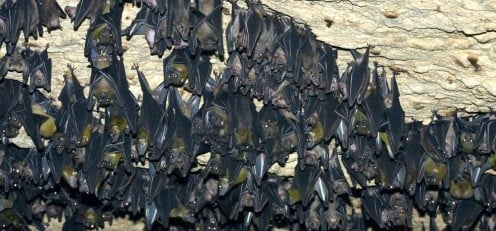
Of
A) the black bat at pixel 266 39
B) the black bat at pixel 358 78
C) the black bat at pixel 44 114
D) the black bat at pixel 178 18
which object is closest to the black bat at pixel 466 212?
the black bat at pixel 358 78

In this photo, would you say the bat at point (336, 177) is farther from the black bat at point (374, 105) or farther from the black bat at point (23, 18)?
the black bat at point (23, 18)

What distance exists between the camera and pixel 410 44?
1079 centimetres

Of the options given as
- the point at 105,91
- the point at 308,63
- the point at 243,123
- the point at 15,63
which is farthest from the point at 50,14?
the point at 308,63

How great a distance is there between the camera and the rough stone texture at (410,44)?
33.5 ft

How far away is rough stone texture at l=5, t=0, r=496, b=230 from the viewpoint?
402 inches

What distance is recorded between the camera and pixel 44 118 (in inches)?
469

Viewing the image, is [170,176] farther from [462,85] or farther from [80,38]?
[462,85]

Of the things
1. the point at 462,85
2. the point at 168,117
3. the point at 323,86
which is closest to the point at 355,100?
the point at 323,86

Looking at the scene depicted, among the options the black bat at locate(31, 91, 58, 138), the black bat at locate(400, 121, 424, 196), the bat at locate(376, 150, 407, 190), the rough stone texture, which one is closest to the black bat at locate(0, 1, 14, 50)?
the rough stone texture

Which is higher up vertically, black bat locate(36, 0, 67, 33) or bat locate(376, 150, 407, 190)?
black bat locate(36, 0, 67, 33)

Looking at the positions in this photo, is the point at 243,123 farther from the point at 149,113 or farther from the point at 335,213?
the point at 335,213

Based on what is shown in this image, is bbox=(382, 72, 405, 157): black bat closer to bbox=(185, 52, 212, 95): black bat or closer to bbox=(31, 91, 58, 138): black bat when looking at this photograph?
bbox=(185, 52, 212, 95): black bat

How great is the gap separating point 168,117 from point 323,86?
61.0 inches

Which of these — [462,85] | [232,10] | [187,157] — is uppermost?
[232,10]
